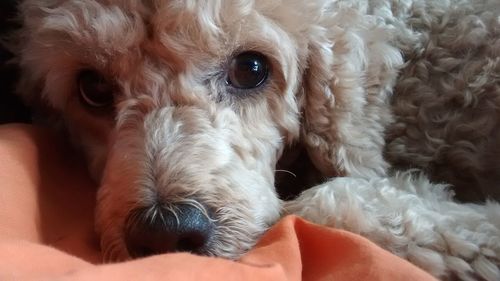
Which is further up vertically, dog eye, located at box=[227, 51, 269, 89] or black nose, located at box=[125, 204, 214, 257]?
dog eye, located at box=[227, 51, 269, 89]

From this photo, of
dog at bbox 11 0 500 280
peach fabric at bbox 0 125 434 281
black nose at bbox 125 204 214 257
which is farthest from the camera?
dog at bbox 11 0 500 280

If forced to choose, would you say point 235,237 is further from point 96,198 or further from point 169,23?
point 169,23

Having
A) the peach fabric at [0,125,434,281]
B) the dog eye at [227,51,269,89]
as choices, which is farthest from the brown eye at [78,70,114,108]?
the dog eye at [227,51,269,89]

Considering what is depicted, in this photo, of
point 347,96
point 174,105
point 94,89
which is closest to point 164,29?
point 174,105

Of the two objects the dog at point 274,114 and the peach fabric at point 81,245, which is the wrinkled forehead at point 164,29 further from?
the peach fabric at point 81,245

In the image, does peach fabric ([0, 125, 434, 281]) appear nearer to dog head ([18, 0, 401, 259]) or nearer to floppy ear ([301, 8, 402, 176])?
dog head ([18, 0, 401, 259])

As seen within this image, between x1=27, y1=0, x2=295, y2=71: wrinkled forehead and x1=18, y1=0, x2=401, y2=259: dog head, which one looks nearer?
x1=18, y1=0, x2=401, y2=259: dog head

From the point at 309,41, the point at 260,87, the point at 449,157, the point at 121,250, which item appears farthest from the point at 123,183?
the point at 449,157

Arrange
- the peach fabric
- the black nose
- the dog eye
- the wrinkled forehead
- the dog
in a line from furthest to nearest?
the dog eye < the wrinkled forehead < the dog < the black nose < the peach fabric
